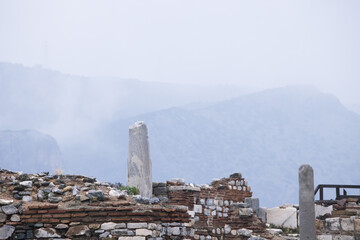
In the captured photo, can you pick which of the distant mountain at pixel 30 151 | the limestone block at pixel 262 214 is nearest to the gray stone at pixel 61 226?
the limestone block at pixel 262 214

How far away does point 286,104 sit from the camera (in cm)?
9494

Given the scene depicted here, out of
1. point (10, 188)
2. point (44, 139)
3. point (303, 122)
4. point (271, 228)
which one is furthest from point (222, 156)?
point (10, 188)

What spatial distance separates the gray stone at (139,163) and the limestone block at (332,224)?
5848mm

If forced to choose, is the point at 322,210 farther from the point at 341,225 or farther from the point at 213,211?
the point at 213,211

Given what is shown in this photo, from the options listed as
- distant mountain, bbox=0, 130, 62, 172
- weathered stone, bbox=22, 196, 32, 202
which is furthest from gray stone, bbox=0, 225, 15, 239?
distant mountain, bbox=0, 130, 62, 172

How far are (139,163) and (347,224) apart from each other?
6.94 m

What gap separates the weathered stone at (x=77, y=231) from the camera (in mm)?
11891

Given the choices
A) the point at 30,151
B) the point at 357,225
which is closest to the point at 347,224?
the point at 357,225

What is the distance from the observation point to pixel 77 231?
11906mm

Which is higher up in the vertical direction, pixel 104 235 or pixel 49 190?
pixel 49 190

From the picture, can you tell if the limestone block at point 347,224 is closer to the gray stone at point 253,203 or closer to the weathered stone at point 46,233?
the gray stone at point 253,203

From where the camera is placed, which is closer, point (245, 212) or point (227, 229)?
point (227, 229)

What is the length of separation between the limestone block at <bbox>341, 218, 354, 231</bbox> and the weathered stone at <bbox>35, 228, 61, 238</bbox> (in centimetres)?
1025

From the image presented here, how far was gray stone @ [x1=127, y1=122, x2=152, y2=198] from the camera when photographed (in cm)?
1796
